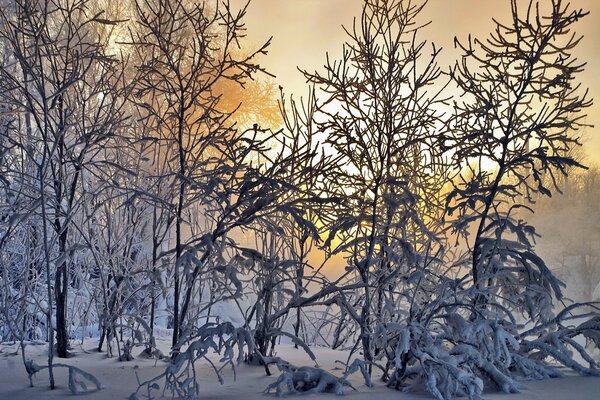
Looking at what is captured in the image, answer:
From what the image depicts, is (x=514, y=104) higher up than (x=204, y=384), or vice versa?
(x=514, y=104)

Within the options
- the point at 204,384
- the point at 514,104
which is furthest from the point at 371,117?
the point at 204,384

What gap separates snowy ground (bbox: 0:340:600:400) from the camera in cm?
322

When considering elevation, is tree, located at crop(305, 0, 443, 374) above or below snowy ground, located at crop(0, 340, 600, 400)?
above

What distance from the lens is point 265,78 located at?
1035 cm

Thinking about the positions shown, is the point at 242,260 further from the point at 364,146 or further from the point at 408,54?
the point at 408,54

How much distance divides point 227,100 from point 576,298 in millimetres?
8195

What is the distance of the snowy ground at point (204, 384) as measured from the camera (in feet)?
10.6

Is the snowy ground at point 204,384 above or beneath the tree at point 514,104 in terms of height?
beneath

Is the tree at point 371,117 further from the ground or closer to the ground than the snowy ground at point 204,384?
further from the ground

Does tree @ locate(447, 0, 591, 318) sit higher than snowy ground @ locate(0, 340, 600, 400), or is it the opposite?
tree @ locate(447, 0, 591, 318)

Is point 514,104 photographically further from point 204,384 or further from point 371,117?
point 204,384

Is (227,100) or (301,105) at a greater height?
(227,100)

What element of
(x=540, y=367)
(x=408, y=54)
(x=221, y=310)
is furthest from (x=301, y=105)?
(x=221, y=310)

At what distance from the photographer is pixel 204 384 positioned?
351 centimetres
